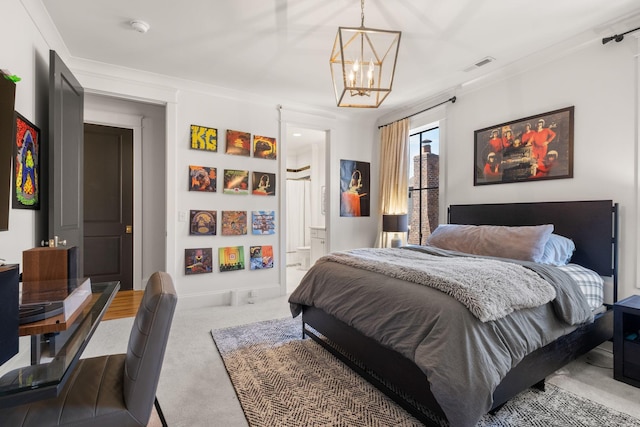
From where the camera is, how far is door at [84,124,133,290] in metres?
4.40

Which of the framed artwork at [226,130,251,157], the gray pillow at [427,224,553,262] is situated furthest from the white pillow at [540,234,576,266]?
the framed artwork at [226,130,251,157]

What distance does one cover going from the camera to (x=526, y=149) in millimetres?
3213

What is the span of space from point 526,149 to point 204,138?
361 cm

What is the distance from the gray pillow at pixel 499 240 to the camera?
258 centimetres

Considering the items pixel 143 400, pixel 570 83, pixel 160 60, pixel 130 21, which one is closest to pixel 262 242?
pixel 160 60

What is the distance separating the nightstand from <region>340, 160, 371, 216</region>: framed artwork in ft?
10.7

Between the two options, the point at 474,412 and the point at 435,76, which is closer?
the point at 474,412

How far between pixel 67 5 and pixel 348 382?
347 centimetres

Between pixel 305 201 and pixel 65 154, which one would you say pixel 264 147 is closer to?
pixel 65 154

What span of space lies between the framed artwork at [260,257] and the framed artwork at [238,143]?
4.14ft

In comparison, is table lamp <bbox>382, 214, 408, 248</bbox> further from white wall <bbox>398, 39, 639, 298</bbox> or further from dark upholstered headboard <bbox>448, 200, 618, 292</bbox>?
dark upholstered headboard <bbox>448, 200, 618, 292</bbox>

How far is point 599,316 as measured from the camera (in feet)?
7.78

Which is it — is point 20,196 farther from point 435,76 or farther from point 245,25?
point 435,76

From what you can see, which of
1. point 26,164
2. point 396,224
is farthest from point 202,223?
point 396,224
